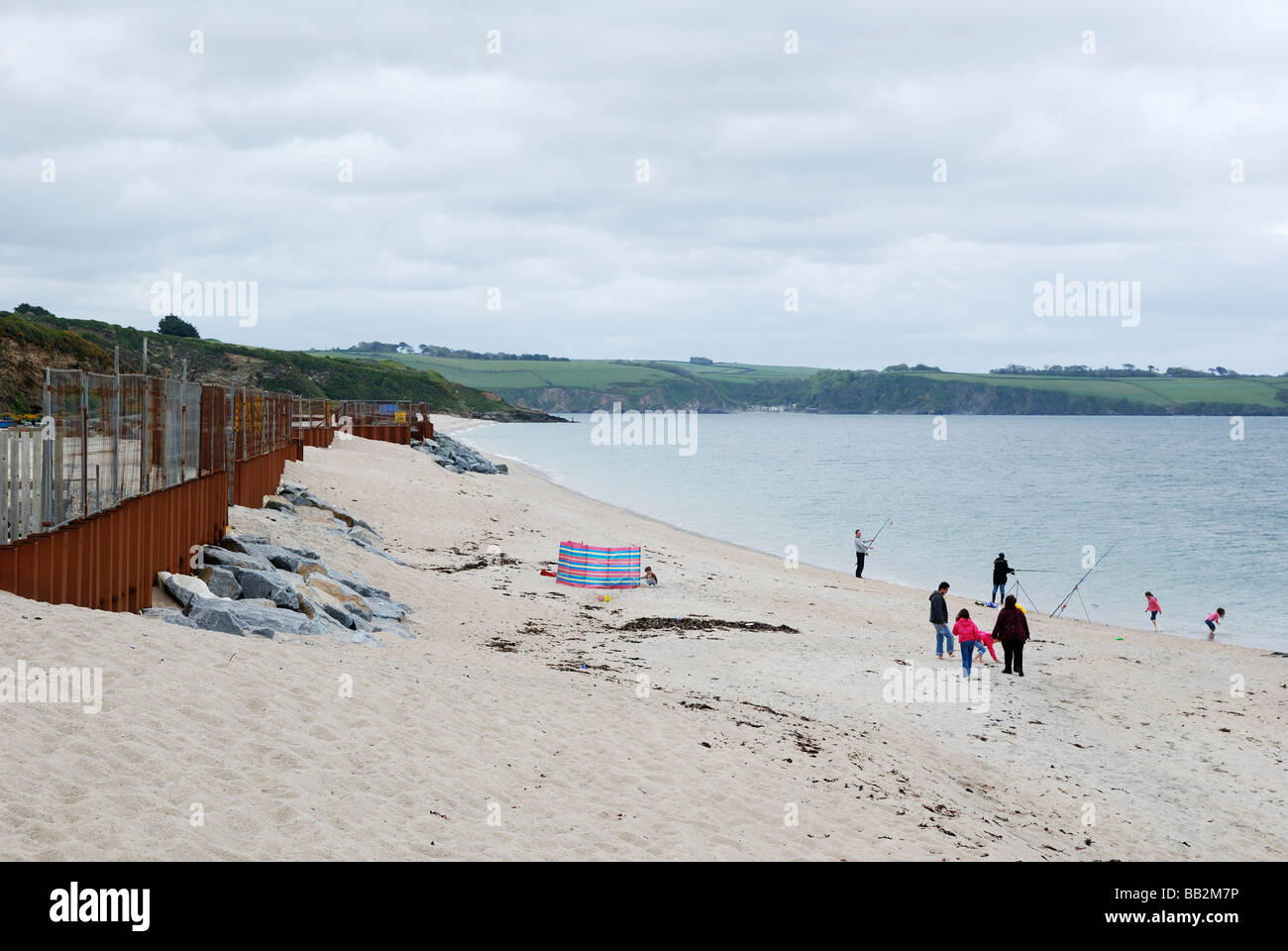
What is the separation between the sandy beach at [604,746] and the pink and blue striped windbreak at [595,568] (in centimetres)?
212

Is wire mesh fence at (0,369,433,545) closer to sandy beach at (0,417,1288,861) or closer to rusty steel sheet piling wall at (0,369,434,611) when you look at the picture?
rusty steel sheet piling wall at (0,369,434,611)

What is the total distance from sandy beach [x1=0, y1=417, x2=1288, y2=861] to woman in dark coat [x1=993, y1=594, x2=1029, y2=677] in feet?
1.08

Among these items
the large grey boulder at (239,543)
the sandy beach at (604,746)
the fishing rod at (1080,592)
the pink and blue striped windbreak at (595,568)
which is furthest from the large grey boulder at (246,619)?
the fishing rod at (1080,592)

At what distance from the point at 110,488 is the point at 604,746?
19.2ft

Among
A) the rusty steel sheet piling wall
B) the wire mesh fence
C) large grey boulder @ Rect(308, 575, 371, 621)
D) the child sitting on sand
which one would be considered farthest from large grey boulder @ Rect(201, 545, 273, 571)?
the child sitting on sand

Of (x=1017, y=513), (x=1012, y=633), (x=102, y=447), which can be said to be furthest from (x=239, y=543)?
(x=1017, y=513)

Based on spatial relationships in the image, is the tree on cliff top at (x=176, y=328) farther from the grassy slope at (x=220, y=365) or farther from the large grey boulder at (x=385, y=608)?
the large grey boulder at (x=385, y=608)

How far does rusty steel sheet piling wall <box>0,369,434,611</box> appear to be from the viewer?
880 cm

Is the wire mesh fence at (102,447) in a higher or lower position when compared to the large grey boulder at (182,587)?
higher

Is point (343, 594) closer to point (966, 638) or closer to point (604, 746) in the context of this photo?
point (604, 746)

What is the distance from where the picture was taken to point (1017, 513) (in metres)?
50.7

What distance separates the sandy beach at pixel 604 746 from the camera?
6410 millimetres
